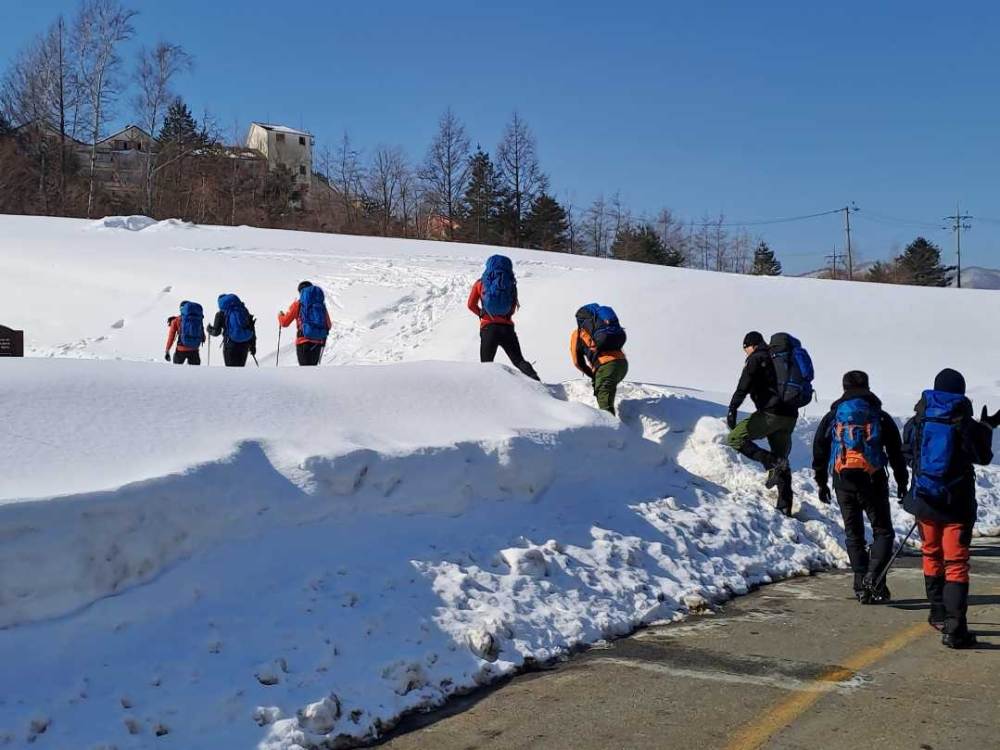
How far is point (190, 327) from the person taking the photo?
1434cm

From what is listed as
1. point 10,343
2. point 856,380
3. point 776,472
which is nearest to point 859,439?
point 856,380

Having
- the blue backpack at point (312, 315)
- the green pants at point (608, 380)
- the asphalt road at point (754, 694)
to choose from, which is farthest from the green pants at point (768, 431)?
the blue backpack at point (312, 315)

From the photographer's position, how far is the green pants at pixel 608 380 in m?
9.52

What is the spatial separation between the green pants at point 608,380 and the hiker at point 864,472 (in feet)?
9.73

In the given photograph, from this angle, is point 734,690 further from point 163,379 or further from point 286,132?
point 286,132

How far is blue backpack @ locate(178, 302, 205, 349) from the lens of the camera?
14.3m

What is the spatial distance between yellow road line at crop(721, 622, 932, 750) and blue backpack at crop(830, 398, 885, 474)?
1.23 m

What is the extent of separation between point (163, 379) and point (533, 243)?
52.7 metres

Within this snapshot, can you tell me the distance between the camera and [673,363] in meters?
17.7

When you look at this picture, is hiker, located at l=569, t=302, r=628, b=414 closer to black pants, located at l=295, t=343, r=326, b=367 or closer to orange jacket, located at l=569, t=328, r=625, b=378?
orange jacket, located at l=569, t=328, r=625, b=378

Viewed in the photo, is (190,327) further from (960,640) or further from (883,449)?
(960,640)

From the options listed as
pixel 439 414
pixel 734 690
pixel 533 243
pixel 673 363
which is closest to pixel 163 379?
pixel 439 414

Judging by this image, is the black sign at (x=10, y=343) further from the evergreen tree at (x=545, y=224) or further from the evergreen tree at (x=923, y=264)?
the evergreen tree at (x=923, y=264)

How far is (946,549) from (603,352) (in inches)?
172
